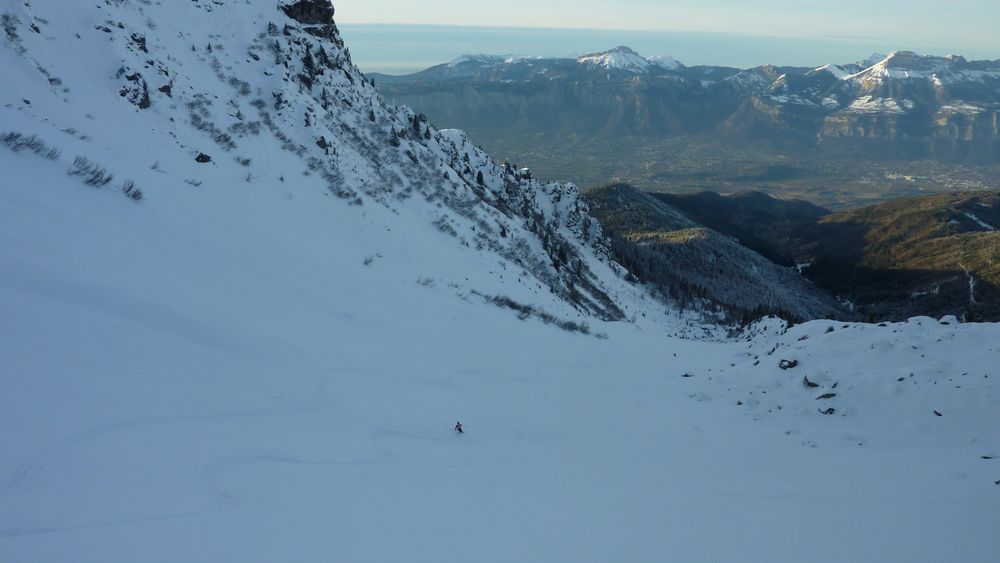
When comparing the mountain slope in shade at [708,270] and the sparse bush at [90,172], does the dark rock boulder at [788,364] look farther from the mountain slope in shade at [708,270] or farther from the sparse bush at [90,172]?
the mountain slope in shade at [708,270]

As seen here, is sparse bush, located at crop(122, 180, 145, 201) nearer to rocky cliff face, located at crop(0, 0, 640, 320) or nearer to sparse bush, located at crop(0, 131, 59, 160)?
rocky cliff face, located at crop(0, 0, 640, 320)

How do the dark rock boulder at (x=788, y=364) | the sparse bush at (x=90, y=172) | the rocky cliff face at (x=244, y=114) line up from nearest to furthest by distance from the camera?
the sparse bush at (x=90, y=172), the dark rock boulder at (x=788, y=364), the rocky cliff face at (x=244, y=114)

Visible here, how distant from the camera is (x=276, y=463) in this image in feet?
26.3

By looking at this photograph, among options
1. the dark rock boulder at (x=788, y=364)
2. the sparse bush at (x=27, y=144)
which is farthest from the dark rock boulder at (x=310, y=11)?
the dark rock boulder at (x=788, y=364)

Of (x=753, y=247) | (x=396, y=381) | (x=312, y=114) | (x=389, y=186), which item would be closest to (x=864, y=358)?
(x=396, y=381)

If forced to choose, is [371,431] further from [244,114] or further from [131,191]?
[244,114]

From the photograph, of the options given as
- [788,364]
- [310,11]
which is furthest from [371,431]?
[310,11]

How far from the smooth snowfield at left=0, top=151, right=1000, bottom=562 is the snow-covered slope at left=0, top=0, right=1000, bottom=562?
0.05 metres

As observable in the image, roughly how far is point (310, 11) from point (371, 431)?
48757mm

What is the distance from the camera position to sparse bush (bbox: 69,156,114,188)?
1524cm

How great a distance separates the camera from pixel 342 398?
11.0 meters

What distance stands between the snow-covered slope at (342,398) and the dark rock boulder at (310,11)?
18874 millimetres

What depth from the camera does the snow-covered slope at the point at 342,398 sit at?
684cm

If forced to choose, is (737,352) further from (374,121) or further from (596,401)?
(374,121)
